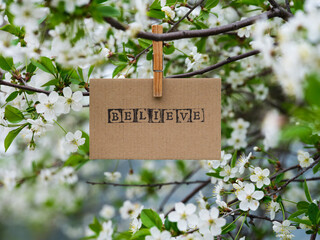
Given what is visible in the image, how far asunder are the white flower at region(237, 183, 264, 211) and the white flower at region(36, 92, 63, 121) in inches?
23.3

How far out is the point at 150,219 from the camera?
96 centimetres

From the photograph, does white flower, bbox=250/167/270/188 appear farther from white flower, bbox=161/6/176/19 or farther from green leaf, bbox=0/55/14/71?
green leaf, bbox=0/55/14/71

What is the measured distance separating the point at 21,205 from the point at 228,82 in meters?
3.43

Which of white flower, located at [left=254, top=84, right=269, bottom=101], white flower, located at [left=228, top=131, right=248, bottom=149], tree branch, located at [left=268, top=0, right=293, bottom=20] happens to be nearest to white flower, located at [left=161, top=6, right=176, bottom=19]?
tree branch, located at [left=268, top=0, right=293, bottom=20]

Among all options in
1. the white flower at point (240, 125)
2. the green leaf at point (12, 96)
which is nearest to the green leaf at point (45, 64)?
the green leaf at point (12, 96)

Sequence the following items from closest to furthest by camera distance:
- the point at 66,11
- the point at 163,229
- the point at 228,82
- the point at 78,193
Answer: the point at 66,11 < the point at 163,229 < the point at 228,82 < the point at 78,193

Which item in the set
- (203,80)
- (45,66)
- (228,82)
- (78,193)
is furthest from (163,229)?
(78,193)

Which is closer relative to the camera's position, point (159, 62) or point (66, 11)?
point (66, 11)

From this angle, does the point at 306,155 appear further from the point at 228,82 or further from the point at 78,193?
the point at 78,193

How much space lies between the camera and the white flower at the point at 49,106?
0.94 m

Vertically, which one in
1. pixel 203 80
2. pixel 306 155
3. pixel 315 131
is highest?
pixel 203 80

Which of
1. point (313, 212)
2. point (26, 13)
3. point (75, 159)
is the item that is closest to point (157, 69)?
point (26, 13)

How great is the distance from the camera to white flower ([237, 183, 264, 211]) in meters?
0.98

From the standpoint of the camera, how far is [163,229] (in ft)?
3.10
